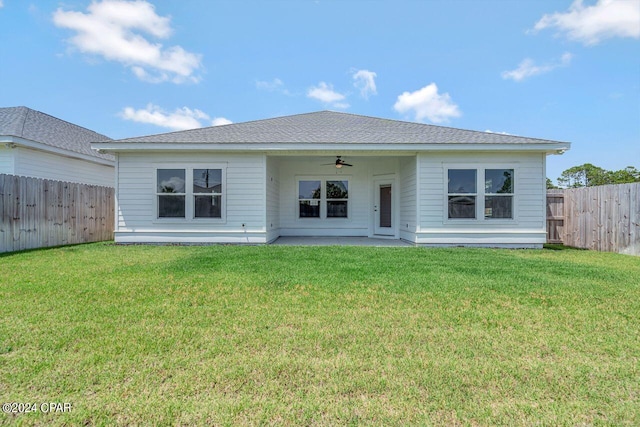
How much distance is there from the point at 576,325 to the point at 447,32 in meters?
13.0

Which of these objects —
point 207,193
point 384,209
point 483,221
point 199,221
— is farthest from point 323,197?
point 483,221

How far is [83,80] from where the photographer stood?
1502 cm

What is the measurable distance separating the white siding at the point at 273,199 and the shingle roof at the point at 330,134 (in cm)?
111

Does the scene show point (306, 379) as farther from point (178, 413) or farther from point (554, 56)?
point (554, 56)

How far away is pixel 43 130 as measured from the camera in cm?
1217

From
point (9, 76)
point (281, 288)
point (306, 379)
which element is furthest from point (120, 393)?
point (9, 76)

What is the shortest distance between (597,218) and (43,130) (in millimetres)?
18703

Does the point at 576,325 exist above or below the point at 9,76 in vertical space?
below

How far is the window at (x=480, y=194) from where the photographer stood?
9.18 m

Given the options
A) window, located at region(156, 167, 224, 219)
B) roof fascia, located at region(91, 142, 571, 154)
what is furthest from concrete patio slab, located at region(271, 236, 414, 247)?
roof fascia, located at region(91, 142, 571, 154)

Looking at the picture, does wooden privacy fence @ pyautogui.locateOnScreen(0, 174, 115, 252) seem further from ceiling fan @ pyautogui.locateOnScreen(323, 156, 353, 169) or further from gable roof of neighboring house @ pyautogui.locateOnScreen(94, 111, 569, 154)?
ceiling fan @ pyautogui.locateOnScreen(323, 156, 353, 169)

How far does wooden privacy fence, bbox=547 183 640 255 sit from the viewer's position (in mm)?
8094

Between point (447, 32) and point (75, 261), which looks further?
point (447, 32)

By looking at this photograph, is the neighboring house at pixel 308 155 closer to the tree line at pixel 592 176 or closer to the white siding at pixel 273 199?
the white siding at pixel 273 199
